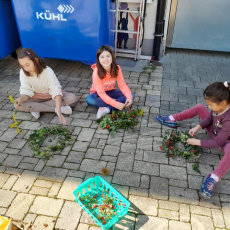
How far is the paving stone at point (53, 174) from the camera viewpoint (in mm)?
2545

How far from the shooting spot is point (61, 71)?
489cm

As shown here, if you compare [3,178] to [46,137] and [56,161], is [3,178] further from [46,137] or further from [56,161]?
[46,137]

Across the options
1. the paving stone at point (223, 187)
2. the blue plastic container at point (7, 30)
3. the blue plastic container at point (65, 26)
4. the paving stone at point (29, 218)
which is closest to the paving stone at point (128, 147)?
the paving stone at point (223, 187)

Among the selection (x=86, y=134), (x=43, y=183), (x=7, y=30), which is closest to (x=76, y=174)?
(x=43, y=183)

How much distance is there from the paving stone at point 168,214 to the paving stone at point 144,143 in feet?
2.75

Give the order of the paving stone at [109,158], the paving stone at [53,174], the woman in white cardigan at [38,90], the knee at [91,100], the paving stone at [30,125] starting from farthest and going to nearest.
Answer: the knee at [91,100] < the paving stone at [30,125] < the woman in white cardigan at [38,90] < the paving stone at [109,158] < the paving stone at [53,174]

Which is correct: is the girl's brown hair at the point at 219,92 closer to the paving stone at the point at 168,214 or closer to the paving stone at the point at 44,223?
the paving stone at the point at 168,214

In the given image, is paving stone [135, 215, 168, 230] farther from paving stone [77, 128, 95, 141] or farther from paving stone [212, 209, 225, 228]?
paving stone [77, 128, 95, 141]

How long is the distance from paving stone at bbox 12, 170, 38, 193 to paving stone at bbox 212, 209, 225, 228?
1.83 m

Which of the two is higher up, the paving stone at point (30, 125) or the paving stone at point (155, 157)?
the paving stone at point (155, 157)

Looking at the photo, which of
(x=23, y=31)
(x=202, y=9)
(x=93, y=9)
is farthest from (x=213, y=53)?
(x=23, y=31)

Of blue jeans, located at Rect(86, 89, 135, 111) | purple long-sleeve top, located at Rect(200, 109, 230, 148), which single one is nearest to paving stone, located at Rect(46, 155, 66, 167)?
blue jeans, located at Rect(86, 89, 135, 111)

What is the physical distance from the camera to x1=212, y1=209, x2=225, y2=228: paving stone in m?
2.12

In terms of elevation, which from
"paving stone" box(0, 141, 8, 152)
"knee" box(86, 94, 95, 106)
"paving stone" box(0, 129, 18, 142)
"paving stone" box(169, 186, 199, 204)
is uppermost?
"knee" box(86, 94, 95, 106)
